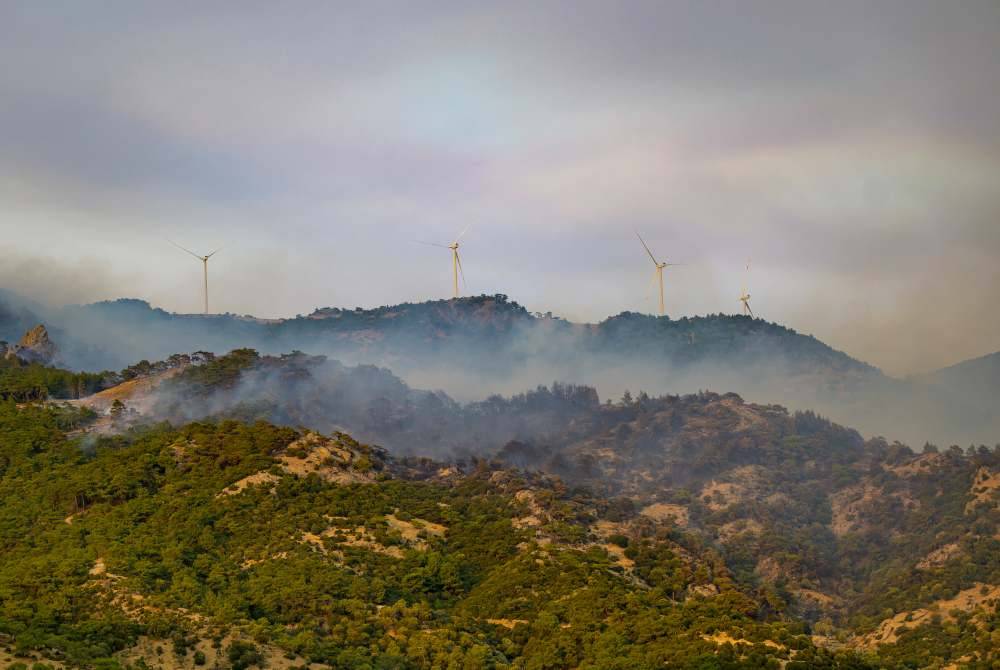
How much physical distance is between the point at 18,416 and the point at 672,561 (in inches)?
3866

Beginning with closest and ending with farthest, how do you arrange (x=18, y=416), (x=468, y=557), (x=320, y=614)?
(x=320, y=614)
(x=468, y=557)
(x=18, y=416)

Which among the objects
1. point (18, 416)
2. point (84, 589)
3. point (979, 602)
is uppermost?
point (18, 416)

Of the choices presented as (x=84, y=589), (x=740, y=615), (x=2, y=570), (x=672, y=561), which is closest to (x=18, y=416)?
(x=2, y=570)

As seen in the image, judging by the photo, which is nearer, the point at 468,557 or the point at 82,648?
the point at 82,648

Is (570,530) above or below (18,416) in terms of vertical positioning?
below

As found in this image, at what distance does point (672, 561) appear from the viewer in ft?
559

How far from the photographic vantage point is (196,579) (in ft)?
472

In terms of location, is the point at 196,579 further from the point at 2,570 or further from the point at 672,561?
the point at 672,561

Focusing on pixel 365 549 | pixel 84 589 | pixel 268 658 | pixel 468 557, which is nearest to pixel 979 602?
pixel 468 557

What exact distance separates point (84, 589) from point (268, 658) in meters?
26.2

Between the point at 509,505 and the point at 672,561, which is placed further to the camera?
the point at 509,505

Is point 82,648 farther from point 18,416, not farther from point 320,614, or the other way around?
point 18,416

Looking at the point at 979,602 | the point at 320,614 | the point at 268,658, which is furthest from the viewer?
the point at 979,602

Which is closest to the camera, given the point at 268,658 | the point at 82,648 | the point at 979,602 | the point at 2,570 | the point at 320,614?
the point at 82,648
